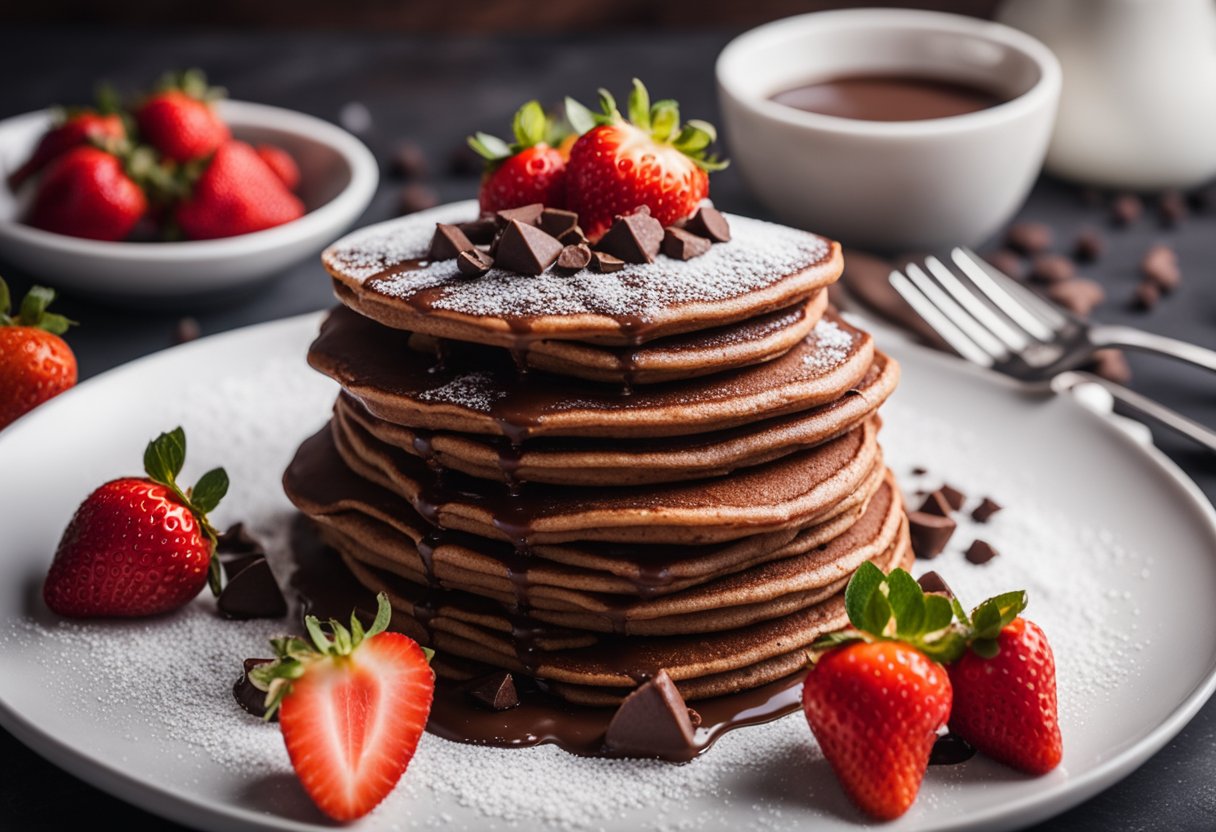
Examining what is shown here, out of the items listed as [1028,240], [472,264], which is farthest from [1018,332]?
[472,264]

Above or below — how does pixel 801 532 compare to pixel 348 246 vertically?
below

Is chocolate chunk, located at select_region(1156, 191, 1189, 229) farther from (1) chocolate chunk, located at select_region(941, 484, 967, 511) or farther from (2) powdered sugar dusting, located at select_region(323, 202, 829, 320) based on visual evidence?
Result: (2) powdered sugar dusting, located at select_region(323, 202, 829, 320)

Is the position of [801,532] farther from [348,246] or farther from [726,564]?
[348,246]

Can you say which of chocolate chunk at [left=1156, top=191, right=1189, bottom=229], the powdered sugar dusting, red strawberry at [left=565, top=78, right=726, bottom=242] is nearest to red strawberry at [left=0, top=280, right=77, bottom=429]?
the powdered sugar dusting

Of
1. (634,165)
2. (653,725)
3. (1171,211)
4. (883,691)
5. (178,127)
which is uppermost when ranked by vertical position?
(634,165)

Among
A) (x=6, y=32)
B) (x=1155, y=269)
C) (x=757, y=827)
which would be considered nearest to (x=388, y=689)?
(x=757, y=827)

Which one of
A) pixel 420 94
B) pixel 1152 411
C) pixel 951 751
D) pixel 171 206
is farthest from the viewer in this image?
pixel 420 94

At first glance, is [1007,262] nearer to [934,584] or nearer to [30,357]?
[934,584]
